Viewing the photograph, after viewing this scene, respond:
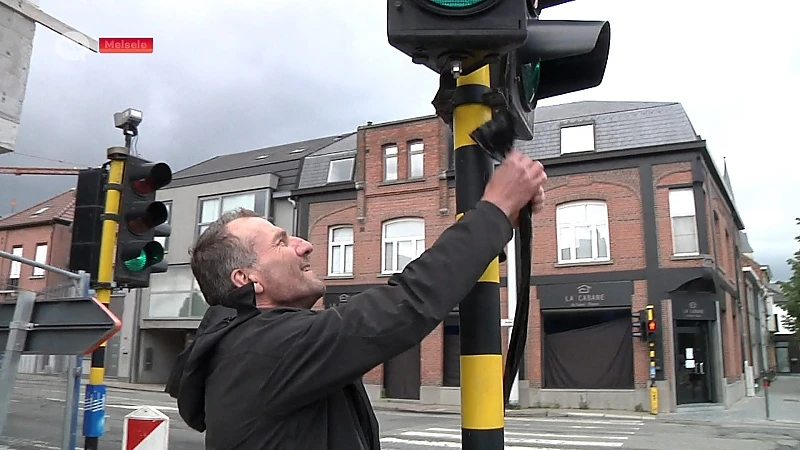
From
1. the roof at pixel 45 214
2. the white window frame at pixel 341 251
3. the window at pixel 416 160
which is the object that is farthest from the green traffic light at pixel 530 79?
the roof at pixel 45 214

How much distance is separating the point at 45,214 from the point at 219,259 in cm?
3710

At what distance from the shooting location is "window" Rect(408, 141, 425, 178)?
24.4m

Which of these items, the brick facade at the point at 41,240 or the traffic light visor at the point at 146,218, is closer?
the traffic light visor at the point at 146,218

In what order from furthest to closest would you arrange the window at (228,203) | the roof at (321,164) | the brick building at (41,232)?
the brick building at (41,232), the window at (228,203), the roof at (321,164)

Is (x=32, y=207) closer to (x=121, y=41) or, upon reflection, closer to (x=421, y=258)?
(x=121, y=41)

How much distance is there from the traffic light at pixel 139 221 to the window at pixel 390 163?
1811 cm

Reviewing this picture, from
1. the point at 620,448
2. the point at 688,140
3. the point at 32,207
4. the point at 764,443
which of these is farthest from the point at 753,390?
the point at 32,207

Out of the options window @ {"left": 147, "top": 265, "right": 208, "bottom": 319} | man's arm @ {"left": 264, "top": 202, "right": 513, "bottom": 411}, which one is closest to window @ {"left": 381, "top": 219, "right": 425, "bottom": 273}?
window @ {"left": 147, "top": 265, "right": 208, "bottom": 319}

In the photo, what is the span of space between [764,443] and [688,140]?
10034 mm

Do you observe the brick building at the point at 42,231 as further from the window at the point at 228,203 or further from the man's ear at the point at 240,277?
the man's ear at the point at 240,277

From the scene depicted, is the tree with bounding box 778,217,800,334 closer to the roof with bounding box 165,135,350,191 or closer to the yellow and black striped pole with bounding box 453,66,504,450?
the roof with bounding box 165,135,350,191

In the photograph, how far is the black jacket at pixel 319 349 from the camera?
1607 millimetres

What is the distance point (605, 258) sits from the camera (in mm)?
21328

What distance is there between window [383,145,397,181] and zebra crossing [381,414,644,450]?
10.3 meters
